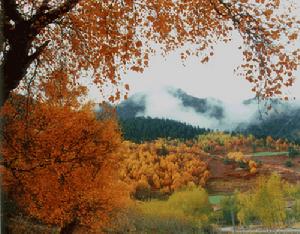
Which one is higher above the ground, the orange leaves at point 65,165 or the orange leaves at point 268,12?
the orange leaves at point 268,12

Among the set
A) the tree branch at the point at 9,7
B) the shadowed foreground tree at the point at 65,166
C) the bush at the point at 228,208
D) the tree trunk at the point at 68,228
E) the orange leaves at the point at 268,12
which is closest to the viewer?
the orange leaves at the point at 268,12

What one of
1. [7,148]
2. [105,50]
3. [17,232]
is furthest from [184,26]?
[17,232]

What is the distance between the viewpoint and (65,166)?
21.5 metres

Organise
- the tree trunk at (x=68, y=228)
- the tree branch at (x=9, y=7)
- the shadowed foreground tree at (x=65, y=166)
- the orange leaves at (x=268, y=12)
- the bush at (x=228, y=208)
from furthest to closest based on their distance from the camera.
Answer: the bush at (x=228, y=208), the tree trunk at (x=68, y=228), the shadowed foreground tree at (x=65, y=166), the tree branch at (x=9, y=7), the orange leaves at (x=268, y=12)

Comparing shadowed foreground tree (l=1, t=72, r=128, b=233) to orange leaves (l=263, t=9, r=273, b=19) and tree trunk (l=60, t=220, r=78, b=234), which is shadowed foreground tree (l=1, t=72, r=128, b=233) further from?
orange leaves (l=263, t=9, r=273, b=19)

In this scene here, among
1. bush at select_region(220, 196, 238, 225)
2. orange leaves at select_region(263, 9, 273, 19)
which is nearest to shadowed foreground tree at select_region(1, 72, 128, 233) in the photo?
orange leaves at select_region(263, 9, 273, 19)

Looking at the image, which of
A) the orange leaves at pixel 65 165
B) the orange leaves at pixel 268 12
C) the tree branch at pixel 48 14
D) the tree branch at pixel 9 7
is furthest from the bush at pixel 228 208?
the tree branch at pixel 9 7

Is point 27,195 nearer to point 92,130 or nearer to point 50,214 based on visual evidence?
point 50,214

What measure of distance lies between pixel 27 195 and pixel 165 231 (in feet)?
133

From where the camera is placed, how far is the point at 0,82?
8297mm

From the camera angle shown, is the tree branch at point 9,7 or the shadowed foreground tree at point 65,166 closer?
the tree branch at point 9,7

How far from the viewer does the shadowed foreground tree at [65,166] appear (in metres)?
19.7

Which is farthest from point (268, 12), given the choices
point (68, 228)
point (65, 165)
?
point (68, 228)

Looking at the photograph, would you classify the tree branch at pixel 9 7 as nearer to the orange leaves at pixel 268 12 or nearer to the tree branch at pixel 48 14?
the tree branch at pixel 48 14
